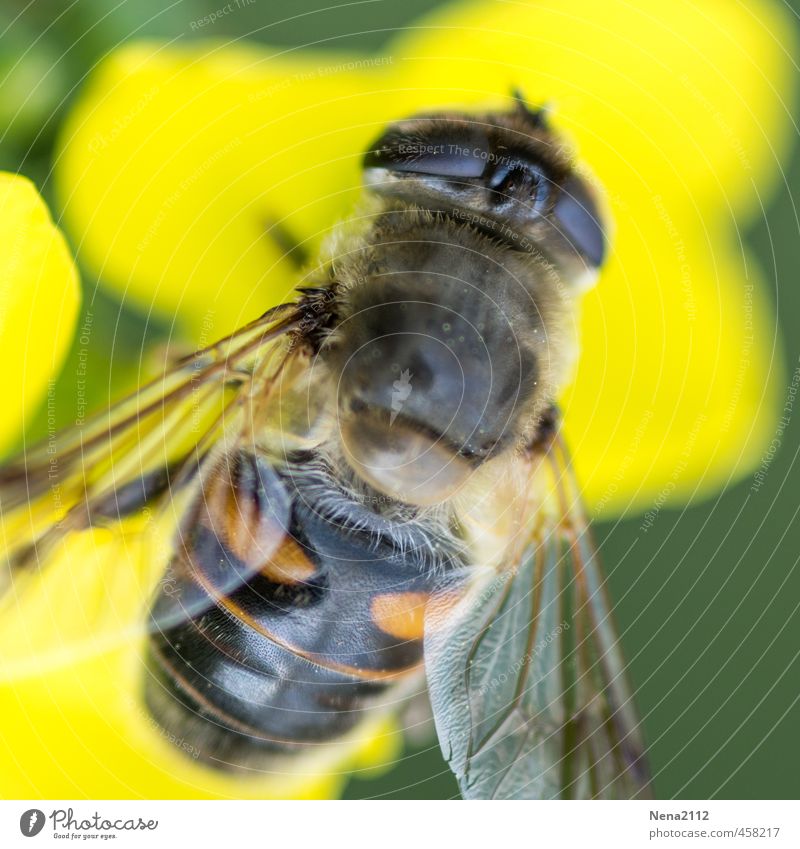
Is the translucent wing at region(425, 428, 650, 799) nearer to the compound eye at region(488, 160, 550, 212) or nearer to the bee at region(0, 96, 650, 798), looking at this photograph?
the bee at region(0, 96, 650, 798)

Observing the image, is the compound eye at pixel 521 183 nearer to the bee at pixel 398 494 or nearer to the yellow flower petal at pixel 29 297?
the bee at pixel 398 494

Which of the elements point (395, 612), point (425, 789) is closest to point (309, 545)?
point (395, 612)

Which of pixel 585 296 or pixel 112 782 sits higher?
pixel 585 296

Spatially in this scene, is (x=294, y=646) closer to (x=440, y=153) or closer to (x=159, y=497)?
(x=159, y=497)

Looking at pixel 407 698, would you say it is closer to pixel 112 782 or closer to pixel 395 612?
pixel 395 612

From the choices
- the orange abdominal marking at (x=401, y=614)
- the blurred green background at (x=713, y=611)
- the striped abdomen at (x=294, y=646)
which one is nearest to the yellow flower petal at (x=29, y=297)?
the blurred green background at (x=713, y=611)

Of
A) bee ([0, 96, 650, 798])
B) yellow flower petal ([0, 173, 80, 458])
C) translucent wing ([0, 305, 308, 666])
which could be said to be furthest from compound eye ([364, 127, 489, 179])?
yellow flower petal ([0, 173, 80, 458])

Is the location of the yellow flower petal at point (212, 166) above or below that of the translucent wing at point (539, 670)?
above

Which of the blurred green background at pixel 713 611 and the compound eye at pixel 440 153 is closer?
the compound eye at pixel 440 153
